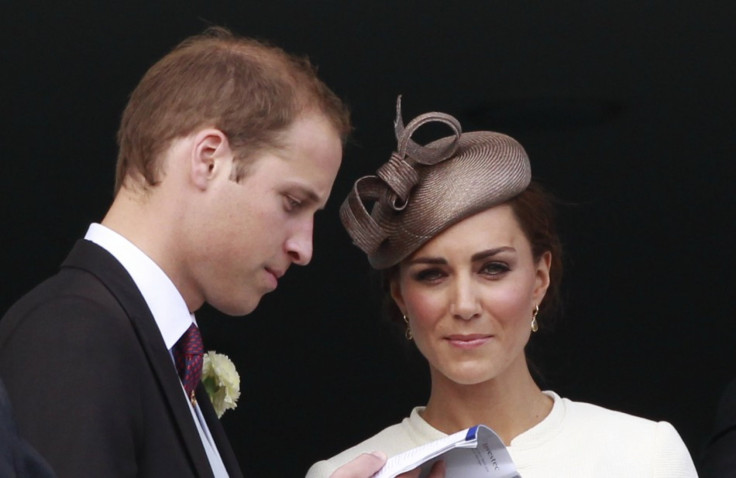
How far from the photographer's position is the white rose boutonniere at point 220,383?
109 inches

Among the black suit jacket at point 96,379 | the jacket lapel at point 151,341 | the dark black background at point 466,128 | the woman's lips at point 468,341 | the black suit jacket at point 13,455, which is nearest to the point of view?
the black suit jacket at point 13,455

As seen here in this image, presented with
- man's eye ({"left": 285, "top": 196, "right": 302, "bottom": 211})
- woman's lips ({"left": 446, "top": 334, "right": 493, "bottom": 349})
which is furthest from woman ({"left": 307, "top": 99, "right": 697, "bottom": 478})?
man's eye ({"left": 285, "top": 196, "right": 302, "bottom": 211})

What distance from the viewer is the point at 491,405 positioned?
305cm

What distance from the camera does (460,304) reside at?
9.53ft

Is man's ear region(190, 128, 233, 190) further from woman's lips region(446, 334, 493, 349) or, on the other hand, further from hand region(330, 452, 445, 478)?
woman's lips region(446, 334, 493, 349)

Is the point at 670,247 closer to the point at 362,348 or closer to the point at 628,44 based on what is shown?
the point at 628,44

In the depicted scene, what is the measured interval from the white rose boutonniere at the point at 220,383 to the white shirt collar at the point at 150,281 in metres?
0.51

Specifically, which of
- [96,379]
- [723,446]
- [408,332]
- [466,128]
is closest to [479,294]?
[408,332]

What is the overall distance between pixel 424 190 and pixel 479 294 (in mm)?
244

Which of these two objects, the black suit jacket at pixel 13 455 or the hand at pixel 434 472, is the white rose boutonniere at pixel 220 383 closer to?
the hand at pixel 434 472

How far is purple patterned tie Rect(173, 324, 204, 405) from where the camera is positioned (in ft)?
7.52

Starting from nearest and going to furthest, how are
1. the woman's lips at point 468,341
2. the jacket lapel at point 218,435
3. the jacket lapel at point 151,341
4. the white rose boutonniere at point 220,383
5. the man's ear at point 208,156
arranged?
the jacket lapel at point 151,341 → the man's ear at point 208,156 → the jacket lapel at point 218,435 → the white rose boutonniere at point 220,383 → the woman's lips at point 468,341

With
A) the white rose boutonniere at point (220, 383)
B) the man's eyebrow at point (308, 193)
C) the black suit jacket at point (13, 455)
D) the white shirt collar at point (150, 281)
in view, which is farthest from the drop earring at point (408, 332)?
the black suit jacket at point (13, 455)

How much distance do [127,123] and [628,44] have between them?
222 cm
